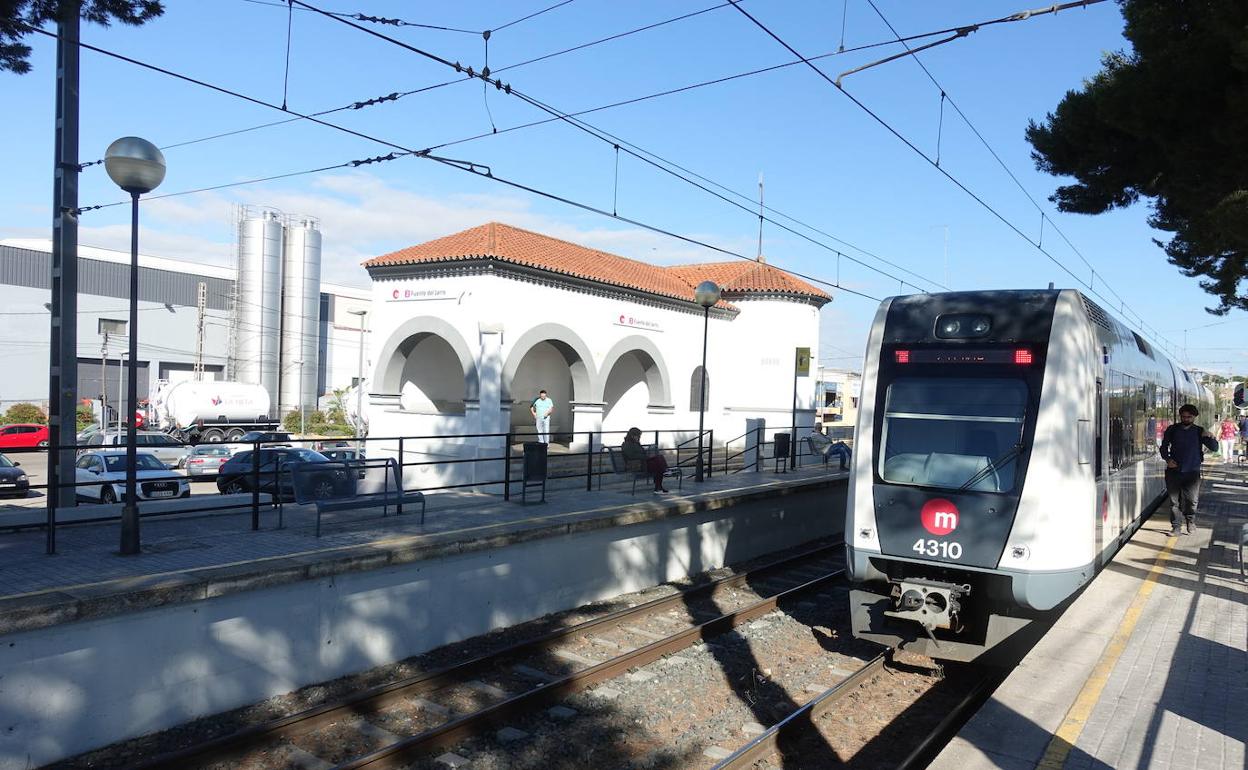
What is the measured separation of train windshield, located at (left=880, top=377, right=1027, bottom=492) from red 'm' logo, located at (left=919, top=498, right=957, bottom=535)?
0.15 meters

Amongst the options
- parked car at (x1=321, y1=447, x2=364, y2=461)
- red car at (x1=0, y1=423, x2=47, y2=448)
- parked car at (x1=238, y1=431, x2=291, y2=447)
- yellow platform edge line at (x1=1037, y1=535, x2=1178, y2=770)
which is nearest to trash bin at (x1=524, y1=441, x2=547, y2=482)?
parked car at (x1=238, y1=431, x2=291, y2=447)

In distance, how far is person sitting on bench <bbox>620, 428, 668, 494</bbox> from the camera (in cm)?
1321

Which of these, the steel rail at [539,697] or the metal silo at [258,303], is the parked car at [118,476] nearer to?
the steel rail at [539,697]

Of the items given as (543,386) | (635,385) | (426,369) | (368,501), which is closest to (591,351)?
(635,385)

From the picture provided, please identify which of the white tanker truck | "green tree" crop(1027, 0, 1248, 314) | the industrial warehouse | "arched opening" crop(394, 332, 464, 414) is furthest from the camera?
the industrial warehouse

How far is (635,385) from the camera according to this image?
2480cm

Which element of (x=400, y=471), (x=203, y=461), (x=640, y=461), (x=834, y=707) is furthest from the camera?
(x=203, y=461)

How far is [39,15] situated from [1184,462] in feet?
47.3

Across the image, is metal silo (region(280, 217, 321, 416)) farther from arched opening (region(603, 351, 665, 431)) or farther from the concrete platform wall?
the concrete platform wall

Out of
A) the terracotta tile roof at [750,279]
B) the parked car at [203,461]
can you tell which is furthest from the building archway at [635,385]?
the parked car at [203,461]

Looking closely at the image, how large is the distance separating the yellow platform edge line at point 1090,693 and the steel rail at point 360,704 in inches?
173

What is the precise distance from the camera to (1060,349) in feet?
23.4

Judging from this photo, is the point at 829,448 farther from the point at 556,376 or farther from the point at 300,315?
the point at 300,315

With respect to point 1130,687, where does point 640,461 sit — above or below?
above
